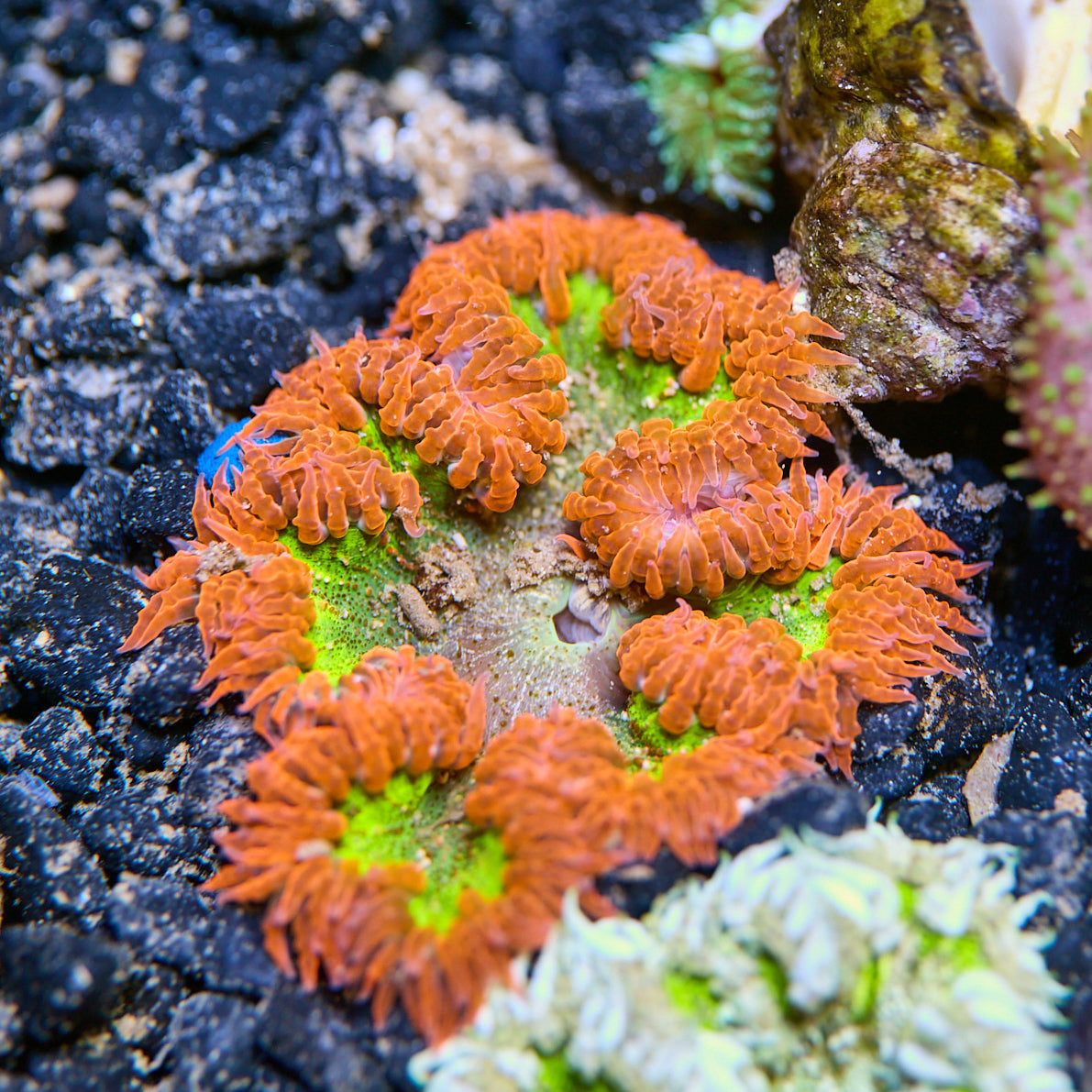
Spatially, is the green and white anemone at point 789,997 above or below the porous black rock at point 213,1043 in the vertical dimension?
above

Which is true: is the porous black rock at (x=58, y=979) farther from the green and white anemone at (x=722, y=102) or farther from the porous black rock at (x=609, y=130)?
the porous black rock at (x=609, y=130)

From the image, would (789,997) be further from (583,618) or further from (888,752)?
(583,618)

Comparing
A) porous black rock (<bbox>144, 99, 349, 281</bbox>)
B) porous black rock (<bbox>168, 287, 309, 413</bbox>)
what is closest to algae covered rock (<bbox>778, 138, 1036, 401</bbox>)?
porous black rock (<bbox>168, 287, 309, 413</bbox>)

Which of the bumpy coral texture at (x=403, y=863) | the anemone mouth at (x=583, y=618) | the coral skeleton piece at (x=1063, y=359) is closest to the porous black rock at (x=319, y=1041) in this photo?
the bumpy coral texture at (x=403, y=863)

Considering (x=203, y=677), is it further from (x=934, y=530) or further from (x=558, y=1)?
(x=558, y=1)

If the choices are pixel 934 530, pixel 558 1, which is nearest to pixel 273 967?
pixel 934 530

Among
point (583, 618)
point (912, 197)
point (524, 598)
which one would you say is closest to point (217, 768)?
point (524, 598)
